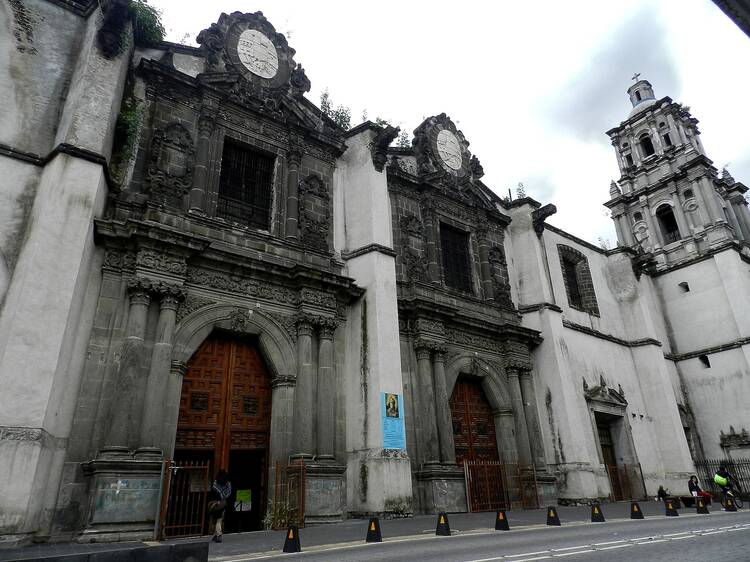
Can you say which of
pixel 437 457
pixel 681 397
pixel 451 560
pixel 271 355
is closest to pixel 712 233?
pixel 681 397

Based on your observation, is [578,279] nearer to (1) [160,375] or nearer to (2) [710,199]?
(2) [710,199]

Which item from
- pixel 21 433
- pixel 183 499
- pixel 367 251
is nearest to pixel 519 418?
pixel 367 251

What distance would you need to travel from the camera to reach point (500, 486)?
14555 millimetres

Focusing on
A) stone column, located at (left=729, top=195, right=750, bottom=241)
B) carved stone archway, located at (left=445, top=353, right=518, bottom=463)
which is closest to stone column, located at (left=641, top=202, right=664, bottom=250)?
stone column, located at (left=729, top=195, right=750, bottom=241)

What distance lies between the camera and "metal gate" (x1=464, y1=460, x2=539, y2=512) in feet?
45.5

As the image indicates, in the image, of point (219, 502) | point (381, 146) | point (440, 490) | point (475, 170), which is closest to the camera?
point (219, 502)

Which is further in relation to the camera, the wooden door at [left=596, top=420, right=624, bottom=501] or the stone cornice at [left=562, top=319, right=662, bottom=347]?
the stone cornice at [left=562, top=319, right=662, bottom=347]

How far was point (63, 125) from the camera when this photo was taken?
10.2 metres

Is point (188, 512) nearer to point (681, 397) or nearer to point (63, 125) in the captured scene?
point (63, 125)

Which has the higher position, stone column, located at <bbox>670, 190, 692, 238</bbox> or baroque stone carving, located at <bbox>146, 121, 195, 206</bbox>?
stone column, located at <bbox>670, 190, 692, 238</bbox>

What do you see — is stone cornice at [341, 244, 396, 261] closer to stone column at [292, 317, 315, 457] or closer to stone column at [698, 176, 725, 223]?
stone column at [292, 317, 315, 457]

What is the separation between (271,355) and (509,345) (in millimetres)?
8332

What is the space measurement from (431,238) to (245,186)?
6052mm

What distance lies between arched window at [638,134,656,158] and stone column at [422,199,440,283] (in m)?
20.4
